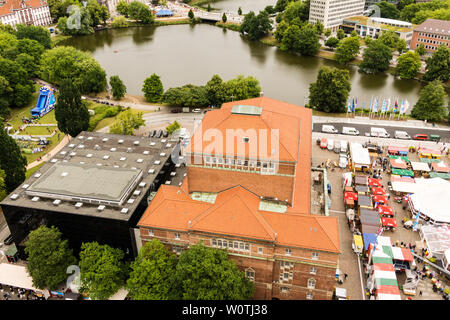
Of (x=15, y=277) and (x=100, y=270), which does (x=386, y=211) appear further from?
(x=15, y=277)

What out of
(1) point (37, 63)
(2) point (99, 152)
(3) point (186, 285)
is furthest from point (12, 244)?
(1) point (37, 63)

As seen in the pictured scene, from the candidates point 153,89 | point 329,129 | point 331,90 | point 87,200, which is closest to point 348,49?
point 331,90

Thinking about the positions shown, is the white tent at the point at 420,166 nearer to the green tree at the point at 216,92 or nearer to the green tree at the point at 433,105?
the green tree at the point at 433,105

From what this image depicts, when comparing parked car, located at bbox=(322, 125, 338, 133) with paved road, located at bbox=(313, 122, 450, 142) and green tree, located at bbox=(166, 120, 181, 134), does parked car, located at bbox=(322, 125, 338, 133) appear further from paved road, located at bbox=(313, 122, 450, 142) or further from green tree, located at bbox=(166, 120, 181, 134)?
green tree, located at bbox=(166, 120, 181, 134)

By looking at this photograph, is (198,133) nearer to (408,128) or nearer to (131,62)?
(408,128)

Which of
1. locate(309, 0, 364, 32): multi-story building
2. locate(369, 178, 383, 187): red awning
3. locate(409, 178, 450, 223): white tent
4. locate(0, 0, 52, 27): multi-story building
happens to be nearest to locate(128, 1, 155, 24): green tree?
locate(0, 0, 52, 27): multi-story building
